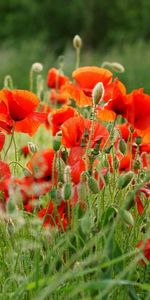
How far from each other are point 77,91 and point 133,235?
16.6 inches

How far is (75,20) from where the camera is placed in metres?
21.3

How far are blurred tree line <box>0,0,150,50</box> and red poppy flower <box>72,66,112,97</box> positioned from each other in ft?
57.7

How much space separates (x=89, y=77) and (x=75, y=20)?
19.6 meters

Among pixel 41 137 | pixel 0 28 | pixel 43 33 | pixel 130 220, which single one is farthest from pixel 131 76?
pixel 0 28

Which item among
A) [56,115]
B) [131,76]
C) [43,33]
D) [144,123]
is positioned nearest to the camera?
[144,123]

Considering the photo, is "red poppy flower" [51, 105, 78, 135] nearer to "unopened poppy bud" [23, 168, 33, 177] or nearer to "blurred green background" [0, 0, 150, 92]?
"unopened poppy bud" [23, 168, 33, 177]

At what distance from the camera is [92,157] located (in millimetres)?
1710

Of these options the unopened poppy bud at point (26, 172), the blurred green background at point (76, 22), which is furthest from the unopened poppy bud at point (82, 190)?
the blurred green background at point (76, 22)

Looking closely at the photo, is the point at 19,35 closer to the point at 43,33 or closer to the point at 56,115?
the point at 43,33

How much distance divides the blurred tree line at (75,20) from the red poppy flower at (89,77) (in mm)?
17579

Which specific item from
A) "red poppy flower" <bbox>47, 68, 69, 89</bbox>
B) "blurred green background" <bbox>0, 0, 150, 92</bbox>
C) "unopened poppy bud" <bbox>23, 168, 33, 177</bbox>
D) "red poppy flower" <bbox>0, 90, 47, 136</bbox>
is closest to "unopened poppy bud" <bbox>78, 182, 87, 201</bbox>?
"unopened poppy bud" <bbox>23, 168, 33, 177</bbox>

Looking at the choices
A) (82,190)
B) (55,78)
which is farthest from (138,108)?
(55,78)

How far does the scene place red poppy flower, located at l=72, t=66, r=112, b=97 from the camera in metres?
1.98

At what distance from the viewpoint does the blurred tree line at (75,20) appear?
2031 centimetres
